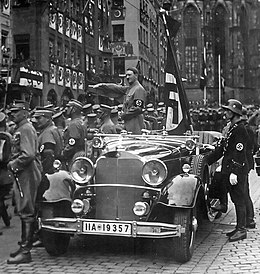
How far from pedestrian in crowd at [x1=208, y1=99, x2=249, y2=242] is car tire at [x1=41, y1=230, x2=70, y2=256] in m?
2.22

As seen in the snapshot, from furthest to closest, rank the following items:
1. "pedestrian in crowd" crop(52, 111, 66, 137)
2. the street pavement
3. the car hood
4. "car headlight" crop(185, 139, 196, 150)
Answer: "pedestrian in crowd" crop(52, 111, 66, 137), "car headlight" crop(185, 139, 196, 150), the car hood, the street pavement

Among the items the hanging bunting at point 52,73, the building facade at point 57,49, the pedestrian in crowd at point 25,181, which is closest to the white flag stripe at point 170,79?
the pedestrian in crowd at point 25,181

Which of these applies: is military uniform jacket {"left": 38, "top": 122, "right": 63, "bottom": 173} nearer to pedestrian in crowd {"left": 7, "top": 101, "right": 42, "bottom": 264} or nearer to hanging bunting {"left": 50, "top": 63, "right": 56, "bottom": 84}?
pedestrian in crowd {"left": 7, "top": 101, "right": 42, "bottom": 264}

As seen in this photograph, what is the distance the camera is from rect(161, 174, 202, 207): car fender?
7090 millimetres

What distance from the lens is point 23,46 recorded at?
78.0 feet

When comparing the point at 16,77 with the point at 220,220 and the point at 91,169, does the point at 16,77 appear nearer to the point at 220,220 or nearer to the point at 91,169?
the point at 220,220

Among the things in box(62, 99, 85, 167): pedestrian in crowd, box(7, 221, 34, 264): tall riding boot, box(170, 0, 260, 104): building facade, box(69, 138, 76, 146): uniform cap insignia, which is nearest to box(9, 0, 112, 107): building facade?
box(62, 99, 85, 167): pedestrian in crowd

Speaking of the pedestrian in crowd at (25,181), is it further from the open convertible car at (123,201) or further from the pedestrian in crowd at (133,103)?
the pedestrian in crowd at (133,103)

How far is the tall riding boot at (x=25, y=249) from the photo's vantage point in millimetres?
7039

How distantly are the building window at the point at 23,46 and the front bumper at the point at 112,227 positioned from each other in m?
17.1

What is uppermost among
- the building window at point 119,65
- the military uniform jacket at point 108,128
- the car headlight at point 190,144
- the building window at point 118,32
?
the building window at point 118,32

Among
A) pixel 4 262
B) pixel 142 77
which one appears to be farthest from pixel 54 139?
pixel 142 77

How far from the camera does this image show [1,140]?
9312mm

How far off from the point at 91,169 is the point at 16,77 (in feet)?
44.5
